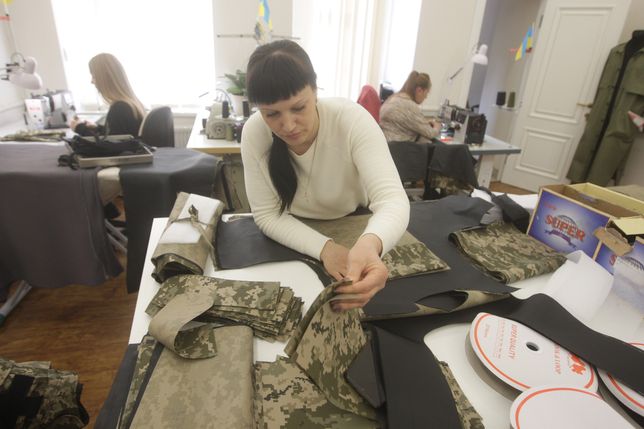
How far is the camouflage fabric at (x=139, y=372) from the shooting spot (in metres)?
0.59

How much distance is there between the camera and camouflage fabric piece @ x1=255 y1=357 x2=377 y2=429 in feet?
1.87

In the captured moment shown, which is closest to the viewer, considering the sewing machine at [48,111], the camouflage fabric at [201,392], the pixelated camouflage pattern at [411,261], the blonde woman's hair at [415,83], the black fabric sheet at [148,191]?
the camouflage fabric at [201,392]

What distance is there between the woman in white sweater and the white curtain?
297 cm

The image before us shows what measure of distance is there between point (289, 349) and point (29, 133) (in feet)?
8.55

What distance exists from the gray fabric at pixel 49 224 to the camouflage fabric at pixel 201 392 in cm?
144

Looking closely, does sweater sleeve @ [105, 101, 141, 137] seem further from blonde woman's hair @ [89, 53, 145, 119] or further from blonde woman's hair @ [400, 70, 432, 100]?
blonde woman's hair @ [400, 70, 432, 100]

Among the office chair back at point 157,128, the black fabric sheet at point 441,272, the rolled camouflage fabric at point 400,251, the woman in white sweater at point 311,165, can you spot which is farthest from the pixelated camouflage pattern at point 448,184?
the office chair back at point 157,128

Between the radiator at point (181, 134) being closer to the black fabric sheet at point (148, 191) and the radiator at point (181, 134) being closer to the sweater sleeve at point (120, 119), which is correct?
the sweater sleeve at point (120, 119)

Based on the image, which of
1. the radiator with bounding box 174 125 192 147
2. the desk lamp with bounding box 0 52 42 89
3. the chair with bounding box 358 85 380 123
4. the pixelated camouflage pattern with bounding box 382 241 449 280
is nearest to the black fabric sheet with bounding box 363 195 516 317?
the pixelated camouflage pattern with bounding box 382 241 449 280

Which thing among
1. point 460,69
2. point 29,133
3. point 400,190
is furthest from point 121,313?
point 460,69

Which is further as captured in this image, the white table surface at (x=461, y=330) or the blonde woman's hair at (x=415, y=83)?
the blonde woman's hair at (x=415, y=83)

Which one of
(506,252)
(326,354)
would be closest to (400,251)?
(506,252)

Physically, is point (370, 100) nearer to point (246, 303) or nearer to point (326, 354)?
point (246, 303)

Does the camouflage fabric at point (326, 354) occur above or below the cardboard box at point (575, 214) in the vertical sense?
below
